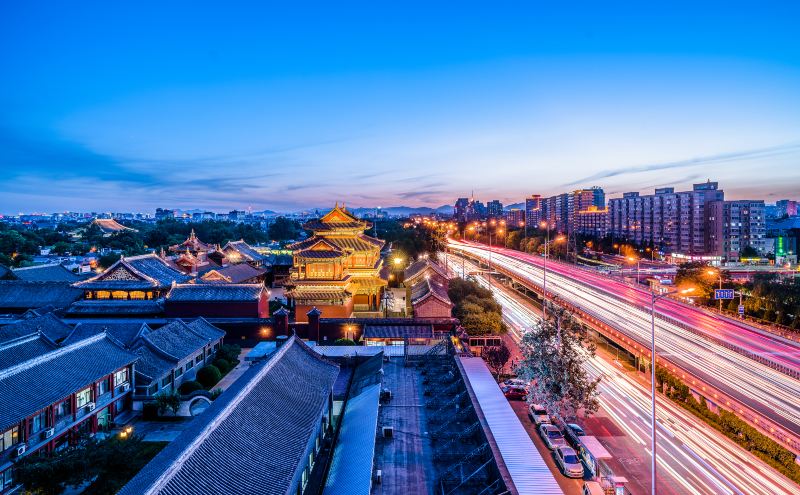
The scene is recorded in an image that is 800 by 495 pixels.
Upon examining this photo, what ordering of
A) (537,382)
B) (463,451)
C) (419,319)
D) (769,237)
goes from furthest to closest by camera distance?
(769,237) < (419,319) < (537,382) < (463,451)

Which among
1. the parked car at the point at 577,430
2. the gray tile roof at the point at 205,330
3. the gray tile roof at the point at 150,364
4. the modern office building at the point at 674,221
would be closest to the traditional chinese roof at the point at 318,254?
the gray tile roof at the point at 205,330

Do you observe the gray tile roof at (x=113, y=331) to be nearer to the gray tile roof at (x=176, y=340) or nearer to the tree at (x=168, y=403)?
the gray tile roof at (x=176, y=340)

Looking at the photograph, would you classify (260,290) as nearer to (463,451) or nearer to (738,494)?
(463,451)

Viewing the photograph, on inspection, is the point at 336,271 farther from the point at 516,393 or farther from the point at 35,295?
the point at 35,295

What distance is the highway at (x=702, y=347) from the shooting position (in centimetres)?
2650

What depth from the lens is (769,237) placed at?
106062 mm

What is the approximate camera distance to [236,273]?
61.8 metres

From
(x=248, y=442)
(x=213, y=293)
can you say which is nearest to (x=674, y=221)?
(x=213, y=293)

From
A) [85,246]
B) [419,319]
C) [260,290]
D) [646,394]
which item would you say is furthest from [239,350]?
[85,246]

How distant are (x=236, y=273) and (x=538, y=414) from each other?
45.6m

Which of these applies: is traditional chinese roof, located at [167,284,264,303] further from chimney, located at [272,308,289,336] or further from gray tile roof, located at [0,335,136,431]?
gray tile roof, located at [0,335,136,431]

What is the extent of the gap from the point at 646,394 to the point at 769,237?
101m

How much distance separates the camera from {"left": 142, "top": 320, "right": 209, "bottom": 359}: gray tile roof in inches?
1243

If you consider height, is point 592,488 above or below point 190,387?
below
